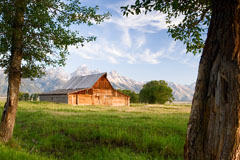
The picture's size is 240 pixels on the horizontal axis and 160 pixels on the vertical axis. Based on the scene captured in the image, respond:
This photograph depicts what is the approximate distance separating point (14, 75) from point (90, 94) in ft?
112

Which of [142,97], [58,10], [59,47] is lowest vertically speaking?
[142,97]

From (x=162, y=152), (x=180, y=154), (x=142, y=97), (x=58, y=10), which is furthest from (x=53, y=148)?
(x=142, y=97)

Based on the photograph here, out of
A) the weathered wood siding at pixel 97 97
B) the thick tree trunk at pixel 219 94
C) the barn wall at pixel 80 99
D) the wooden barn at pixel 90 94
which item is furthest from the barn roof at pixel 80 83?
the thick tree trunk at pixel 219 94

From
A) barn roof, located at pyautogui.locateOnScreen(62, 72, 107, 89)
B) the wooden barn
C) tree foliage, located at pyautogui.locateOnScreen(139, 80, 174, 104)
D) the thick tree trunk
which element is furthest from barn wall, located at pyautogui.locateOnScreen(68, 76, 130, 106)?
the thick tree trunk

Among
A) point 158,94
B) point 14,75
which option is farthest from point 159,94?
point 14,75

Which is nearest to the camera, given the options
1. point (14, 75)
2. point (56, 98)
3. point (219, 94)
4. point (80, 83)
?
point (219, 94)

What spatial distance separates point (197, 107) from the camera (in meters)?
4.10

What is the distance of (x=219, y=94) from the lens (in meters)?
3.82

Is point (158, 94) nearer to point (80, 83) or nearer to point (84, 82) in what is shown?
point (84, 82)

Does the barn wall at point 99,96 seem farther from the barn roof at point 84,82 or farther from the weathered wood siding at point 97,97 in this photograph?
the barn roof at point 84,82

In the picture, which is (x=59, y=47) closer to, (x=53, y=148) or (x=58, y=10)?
(x=58, y=10)

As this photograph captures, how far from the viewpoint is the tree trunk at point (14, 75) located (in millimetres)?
7801

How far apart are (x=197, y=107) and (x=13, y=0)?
845 centimetres

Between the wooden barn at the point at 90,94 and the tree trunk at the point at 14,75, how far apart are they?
31.5 m
